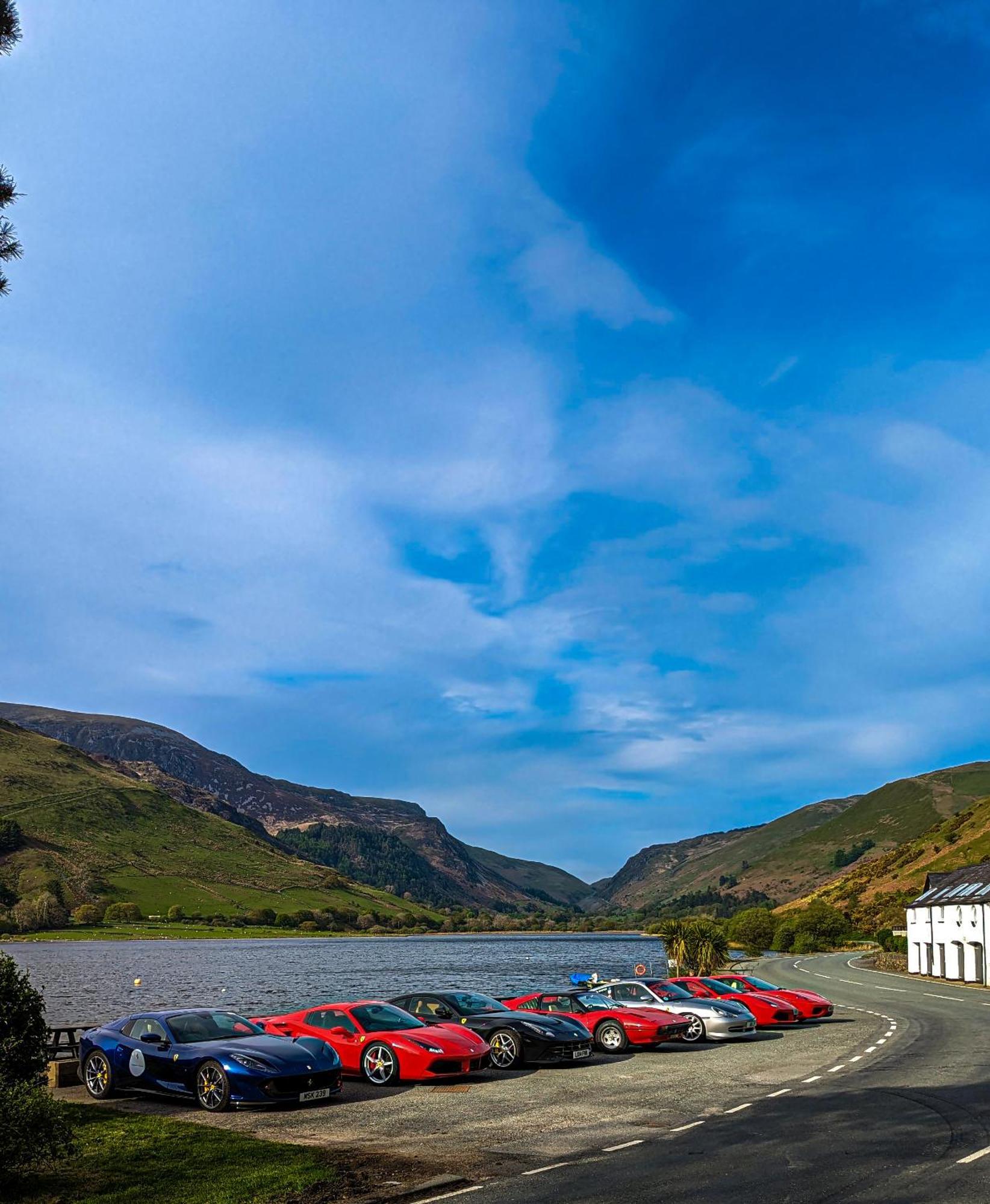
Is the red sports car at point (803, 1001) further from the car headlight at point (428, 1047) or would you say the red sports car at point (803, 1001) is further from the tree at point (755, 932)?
the tree at point (755, 932)

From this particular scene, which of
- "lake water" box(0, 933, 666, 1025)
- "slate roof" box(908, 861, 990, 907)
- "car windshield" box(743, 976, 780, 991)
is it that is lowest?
"lake water" box(0, 933, 666, 1025)

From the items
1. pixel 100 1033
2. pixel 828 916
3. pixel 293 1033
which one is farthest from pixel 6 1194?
pixel 828 916

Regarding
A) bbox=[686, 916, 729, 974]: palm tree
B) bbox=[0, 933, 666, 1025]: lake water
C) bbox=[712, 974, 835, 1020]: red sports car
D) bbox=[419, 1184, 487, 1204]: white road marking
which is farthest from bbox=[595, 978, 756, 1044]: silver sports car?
bbox=[0, 933, 666, 1025]: lake water

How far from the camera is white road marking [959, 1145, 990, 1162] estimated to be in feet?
40.1

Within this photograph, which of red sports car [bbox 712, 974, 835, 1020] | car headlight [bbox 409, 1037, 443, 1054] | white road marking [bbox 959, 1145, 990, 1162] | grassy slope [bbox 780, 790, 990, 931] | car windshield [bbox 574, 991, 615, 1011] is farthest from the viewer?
grassy slope [bbox 780, 790, 990, 931]

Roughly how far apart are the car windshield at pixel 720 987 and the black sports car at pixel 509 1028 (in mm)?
9977

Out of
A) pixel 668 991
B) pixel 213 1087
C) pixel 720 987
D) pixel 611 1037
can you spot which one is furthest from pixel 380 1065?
pixel 720 987

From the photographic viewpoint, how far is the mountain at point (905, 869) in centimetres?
13688

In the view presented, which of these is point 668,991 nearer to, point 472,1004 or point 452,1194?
point 472,1004

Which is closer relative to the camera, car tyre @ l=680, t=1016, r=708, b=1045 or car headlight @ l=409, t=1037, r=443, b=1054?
car headlight @ l=409, t=1037, r=443, b=1054

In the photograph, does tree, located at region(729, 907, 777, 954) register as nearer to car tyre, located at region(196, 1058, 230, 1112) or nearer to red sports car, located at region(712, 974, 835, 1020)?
red sports car, located at region(712, 974, 835, 1020)

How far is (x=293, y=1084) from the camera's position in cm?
1669

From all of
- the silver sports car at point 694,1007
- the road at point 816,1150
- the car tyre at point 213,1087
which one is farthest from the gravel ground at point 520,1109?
the silver sports car at point 694,1007

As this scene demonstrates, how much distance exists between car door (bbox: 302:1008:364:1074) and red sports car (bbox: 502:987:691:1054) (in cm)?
551
